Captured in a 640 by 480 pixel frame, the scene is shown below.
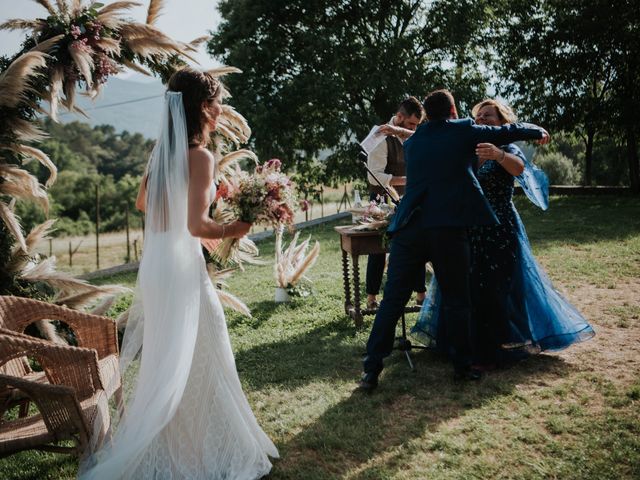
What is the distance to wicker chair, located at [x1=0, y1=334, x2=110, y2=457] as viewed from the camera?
2822 mm

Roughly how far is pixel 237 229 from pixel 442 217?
5.71 ft

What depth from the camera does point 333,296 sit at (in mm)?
7766

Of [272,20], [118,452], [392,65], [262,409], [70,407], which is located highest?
[272,20]

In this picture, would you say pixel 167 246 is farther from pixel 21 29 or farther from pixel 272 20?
pixel 272 20

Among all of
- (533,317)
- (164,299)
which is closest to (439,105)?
(533,317)

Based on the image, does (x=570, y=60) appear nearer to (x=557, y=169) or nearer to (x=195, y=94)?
(x=557, y=169)

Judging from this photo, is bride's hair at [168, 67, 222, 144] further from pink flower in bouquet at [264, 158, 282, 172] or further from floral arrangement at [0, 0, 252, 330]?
floral arrangement at [0, 0, 252, 330]

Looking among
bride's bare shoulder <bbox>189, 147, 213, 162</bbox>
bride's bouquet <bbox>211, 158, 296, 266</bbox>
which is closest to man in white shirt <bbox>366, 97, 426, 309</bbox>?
bride's bouquet <bbox>211, 158, 296, 266</bbox>

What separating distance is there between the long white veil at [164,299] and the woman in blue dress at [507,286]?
2.72 meters

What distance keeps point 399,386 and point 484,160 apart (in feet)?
6.84

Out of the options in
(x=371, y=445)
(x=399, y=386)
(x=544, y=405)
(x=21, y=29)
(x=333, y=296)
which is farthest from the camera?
(x=333, y=296)

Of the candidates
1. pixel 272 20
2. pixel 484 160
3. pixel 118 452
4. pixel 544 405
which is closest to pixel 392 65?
pixel 272 20

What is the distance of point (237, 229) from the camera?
329 cm

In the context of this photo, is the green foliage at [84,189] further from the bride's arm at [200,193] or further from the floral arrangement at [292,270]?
the bride's arm at [200,193]
